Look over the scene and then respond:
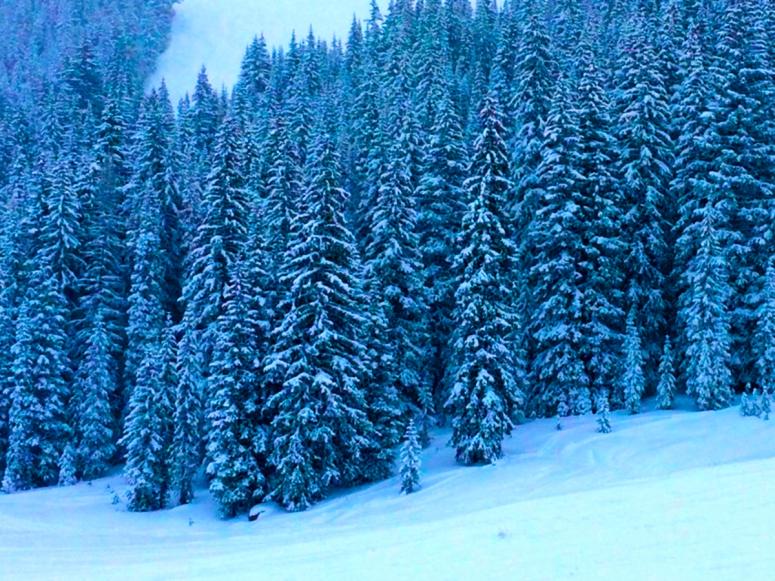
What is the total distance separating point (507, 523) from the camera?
1262cm

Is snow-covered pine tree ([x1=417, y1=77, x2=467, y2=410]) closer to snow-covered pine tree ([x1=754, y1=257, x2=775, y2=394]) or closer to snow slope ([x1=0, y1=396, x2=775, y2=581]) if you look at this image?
snow slope ([x1=0, y1=396, x2=775, y2=581])

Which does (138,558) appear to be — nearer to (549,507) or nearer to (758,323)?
(549,507)

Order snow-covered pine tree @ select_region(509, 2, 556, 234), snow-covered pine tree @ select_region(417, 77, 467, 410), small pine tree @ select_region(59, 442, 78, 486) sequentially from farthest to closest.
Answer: snow-covered pine tree @ select_region(509, 2, 556, 234)
small pine tree @ select_region(59, 442, 78, 486)
snow-covered pine tree @ select_region(417, 77, 467, 410)

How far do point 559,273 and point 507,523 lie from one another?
21630mm

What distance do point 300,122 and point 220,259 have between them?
23609 mm

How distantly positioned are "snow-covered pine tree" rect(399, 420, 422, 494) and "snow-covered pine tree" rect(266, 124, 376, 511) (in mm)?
3362

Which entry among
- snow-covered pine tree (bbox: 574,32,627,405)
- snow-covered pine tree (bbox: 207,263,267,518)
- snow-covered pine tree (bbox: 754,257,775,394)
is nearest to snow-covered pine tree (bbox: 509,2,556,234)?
snow-covered pine tree (bbox: 574,32,627,405)

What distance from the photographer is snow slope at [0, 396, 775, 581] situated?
10.5 meters

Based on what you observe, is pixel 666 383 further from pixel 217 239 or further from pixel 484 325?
pixel 217 239

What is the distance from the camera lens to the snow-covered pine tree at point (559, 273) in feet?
104

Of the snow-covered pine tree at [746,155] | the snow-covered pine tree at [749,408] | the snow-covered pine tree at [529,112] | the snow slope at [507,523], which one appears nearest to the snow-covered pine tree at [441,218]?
the snow-covered pine tree at [529,112]

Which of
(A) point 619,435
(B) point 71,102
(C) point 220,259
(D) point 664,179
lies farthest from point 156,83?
(A) point 619,435

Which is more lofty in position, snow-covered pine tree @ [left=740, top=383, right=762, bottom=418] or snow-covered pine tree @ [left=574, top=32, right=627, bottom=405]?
snow-covered pine tree @ [left=574, top=32, right=627, bottom=405]

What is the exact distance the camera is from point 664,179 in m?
34.6
